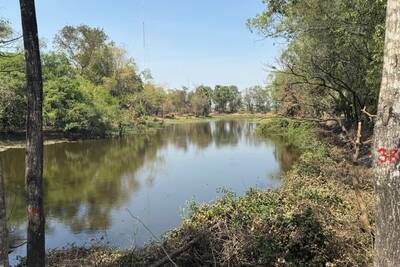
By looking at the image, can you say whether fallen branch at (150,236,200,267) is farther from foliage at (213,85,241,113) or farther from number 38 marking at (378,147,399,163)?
foliage at (213,85,241,113)

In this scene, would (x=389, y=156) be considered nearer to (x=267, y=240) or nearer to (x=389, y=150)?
(x=389, y=150)

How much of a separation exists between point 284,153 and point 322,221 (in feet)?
75.3

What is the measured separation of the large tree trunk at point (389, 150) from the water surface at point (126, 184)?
666cm

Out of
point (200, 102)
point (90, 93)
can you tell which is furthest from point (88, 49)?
point (200, 102)

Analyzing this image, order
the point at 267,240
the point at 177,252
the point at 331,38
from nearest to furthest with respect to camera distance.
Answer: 1. the point at 177,252
2. the point at 267,240
3. the point at 331,38

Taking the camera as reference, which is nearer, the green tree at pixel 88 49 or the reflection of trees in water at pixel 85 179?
the reflection of trees in water at pixel 85 179

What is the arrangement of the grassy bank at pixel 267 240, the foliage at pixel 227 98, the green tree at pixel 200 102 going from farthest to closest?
the foliage at pixel 227 98 < the green tree at pixel 200 102 < the grassy bank at pixel 267 240

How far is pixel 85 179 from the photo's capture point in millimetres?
20938

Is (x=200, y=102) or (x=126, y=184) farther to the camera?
(x=200, y=102)

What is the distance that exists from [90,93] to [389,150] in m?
48.3

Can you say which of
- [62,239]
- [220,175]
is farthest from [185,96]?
[62,239]

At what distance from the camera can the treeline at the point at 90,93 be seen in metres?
36.6

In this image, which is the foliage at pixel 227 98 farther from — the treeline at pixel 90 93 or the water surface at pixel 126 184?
the water surface at pixel 126 184

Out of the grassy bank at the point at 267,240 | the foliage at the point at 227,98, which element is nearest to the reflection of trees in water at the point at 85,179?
the grassy bank at the point at 267,240
